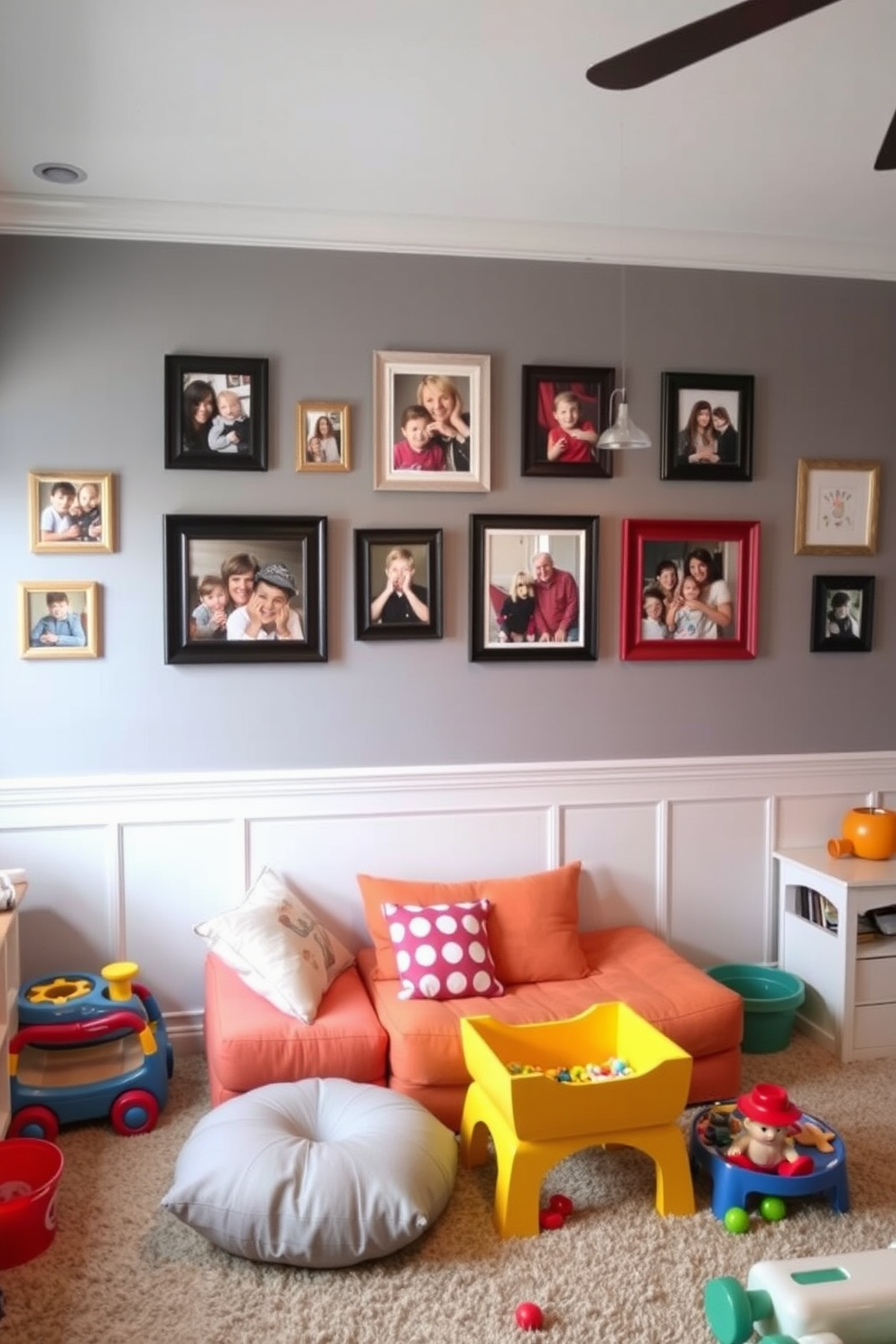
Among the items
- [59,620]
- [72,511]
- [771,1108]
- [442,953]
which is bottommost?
[771,1108]

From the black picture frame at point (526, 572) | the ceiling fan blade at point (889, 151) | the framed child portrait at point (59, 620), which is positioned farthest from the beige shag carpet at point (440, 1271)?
the ceiling fan blade at point (889, 151)

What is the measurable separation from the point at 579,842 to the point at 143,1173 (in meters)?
1.77

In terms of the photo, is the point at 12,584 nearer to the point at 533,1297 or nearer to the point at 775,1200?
the point at 533,1297

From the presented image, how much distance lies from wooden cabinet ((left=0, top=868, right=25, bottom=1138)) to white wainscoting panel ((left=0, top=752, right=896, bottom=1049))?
0.35 m

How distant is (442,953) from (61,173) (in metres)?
2.57

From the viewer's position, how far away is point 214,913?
3518 mm

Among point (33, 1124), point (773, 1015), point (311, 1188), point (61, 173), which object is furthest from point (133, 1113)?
point (61, 173)

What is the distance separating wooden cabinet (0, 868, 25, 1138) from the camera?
275 centimetres

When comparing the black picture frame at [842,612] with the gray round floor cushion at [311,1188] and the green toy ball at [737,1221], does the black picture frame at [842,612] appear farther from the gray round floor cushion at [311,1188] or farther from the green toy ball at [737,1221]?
→ the gray round floor cushion at [311,1188]

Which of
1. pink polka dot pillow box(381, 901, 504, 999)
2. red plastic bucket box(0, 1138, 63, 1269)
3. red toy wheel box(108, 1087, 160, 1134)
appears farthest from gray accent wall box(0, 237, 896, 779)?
red plastic bucket box(0, 1138, 63, 1269)

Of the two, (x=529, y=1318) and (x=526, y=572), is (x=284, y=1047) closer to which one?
(x=529, y=1318)

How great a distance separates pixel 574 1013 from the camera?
10.2 feet

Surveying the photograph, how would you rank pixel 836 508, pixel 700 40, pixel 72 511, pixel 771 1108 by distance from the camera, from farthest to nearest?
pixel 836 508 < pixel 72 511 < pixel 771 1108 < pixel 700 40

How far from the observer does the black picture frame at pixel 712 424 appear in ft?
12.2
